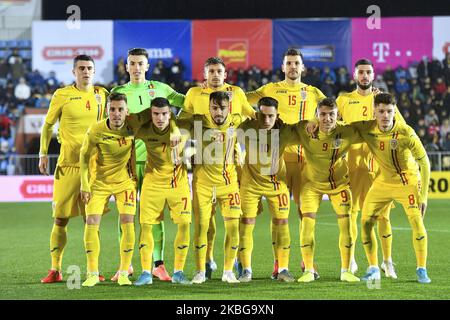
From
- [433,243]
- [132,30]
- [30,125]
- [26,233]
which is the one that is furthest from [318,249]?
[132,30]

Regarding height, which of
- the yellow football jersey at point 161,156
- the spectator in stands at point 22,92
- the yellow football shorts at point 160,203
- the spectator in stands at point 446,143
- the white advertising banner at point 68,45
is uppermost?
the white advertising banner at point 68,45

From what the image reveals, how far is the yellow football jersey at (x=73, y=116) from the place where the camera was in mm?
8188

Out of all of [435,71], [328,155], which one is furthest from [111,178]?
[435,71]

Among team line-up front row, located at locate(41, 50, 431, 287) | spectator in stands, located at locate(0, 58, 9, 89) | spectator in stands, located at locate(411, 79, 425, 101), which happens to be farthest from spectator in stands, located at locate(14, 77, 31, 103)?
team line-up front row, located at locate(41, 50, 431, 287)

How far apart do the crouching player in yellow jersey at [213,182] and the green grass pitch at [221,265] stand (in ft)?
1.07

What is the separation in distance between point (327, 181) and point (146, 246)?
180cm

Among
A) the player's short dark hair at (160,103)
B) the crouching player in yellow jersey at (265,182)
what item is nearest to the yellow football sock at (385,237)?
the crouching player in yellow jersey at (265,182)

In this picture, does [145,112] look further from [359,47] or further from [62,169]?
[359,47]

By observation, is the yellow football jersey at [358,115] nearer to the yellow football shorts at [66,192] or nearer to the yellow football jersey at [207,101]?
the yellow football jersey at [207,101]

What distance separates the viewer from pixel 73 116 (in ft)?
27.0

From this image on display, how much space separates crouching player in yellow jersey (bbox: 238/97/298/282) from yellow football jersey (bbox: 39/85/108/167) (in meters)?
1.53

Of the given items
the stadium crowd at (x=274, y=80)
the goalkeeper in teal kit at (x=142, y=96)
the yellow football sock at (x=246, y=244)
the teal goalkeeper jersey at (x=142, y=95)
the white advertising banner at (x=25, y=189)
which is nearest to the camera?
the yellow football sock at (x=246, y=244)

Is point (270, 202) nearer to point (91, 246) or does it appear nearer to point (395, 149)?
point (395, 149)

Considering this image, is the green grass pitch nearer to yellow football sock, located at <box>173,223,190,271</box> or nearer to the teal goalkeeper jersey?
yellow football sock, located at <box>173,223,190,271</box>
